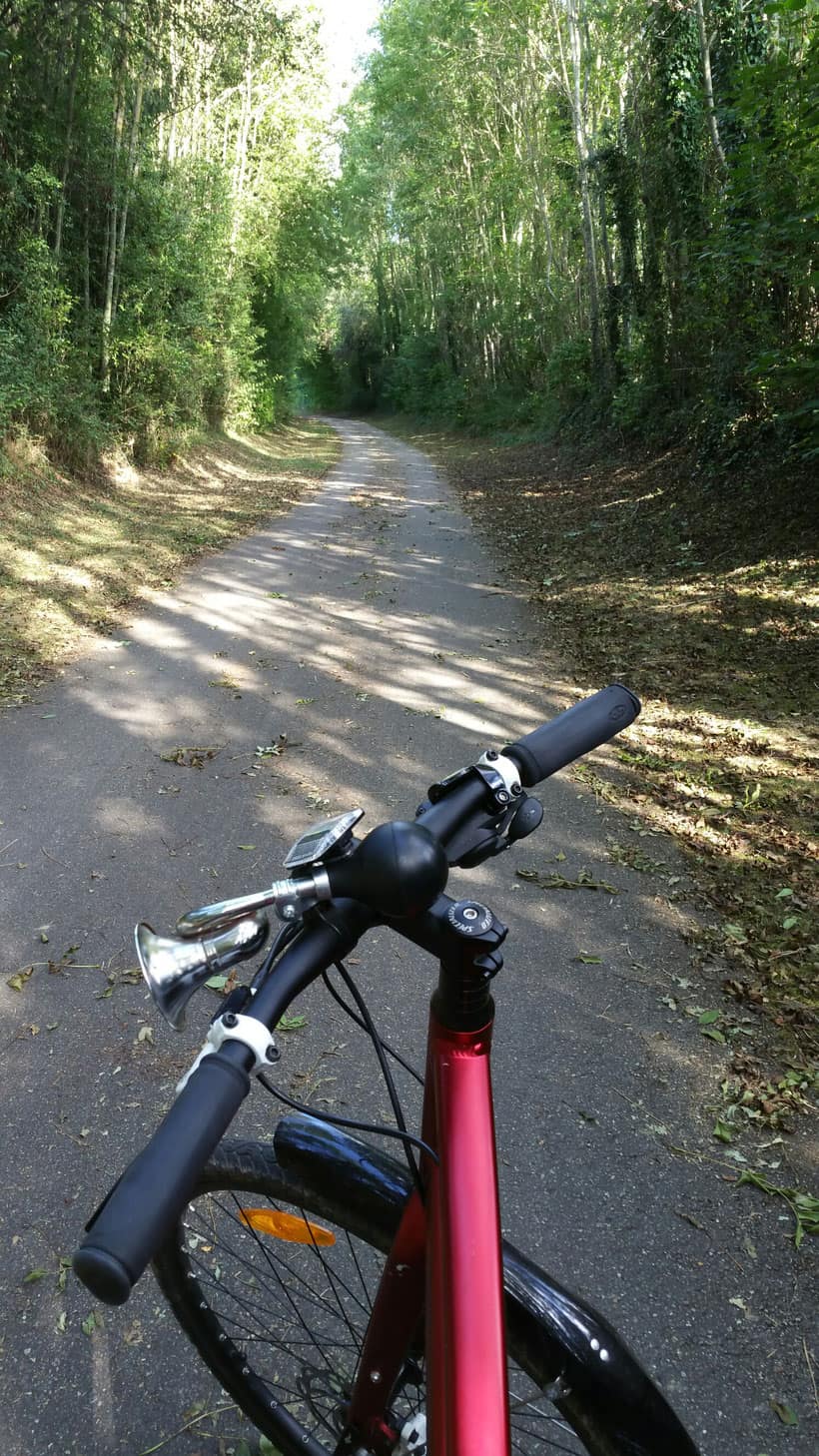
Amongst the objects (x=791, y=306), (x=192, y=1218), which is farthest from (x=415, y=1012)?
(x=791, y=306)

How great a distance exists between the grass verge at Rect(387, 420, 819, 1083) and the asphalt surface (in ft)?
0.88

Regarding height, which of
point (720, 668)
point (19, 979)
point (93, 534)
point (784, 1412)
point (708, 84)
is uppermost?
point (708, 84)

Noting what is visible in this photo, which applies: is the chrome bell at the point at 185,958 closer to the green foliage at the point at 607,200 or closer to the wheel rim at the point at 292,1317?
the wheel rim at the point at 292,1317

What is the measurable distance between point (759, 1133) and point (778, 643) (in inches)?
186

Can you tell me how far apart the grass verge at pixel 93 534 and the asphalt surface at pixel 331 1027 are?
955 mm

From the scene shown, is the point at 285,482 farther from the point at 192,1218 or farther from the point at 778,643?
the point at 192,1218

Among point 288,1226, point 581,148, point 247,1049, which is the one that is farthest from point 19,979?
point 581,148

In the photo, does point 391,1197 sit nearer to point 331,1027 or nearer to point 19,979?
point 331,1027

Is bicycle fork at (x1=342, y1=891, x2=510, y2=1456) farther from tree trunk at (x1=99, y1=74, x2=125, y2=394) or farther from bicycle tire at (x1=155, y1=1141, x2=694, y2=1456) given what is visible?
tree trunk at (x1=99, y1=74, x2=125, y2=394)

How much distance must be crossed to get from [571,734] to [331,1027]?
223 cm

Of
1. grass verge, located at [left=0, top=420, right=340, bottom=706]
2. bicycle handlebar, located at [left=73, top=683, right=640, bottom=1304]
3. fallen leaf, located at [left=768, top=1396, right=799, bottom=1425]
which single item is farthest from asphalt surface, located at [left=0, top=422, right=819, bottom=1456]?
bicycle handlebar, located at [left=73, top=683, right=640, bottom=1304]

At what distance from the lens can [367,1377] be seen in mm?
1404

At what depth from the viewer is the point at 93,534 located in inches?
443

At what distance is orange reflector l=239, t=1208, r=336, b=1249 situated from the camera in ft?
5.28
